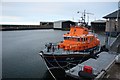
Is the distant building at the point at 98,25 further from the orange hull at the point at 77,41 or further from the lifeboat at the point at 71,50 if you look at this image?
the orange hull at the point at 77,41

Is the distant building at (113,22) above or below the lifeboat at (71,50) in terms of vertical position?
above

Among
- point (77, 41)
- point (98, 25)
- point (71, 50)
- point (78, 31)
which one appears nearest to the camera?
point (71, 50)

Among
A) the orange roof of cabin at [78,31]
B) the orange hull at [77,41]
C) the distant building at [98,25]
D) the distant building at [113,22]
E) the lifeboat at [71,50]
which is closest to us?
the lifeboat at [71,50]

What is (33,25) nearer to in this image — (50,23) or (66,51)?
(50,23)

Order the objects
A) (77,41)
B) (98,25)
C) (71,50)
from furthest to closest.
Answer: (98,25) < (77,41) < (71,50)

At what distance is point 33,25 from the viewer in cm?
11394

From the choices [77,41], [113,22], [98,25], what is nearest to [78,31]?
[77,41]

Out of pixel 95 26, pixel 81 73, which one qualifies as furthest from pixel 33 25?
pixel 81 73

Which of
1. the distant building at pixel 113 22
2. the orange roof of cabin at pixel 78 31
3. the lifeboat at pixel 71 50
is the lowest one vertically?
the lifeboat at pixel 71 50

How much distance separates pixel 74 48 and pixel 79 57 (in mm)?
1233

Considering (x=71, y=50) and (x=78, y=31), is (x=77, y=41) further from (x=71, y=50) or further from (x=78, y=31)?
(x=78, y=31)

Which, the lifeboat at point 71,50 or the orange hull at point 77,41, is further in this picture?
the orange hull at point 77,41

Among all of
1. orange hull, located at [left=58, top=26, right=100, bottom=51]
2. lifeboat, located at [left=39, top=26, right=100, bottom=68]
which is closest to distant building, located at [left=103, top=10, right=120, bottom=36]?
lifeboat, located at [left=39, top=26, right=100, bottom=68]

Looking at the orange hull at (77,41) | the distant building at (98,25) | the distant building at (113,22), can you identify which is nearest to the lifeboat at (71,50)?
the orange hull at (77,41)
